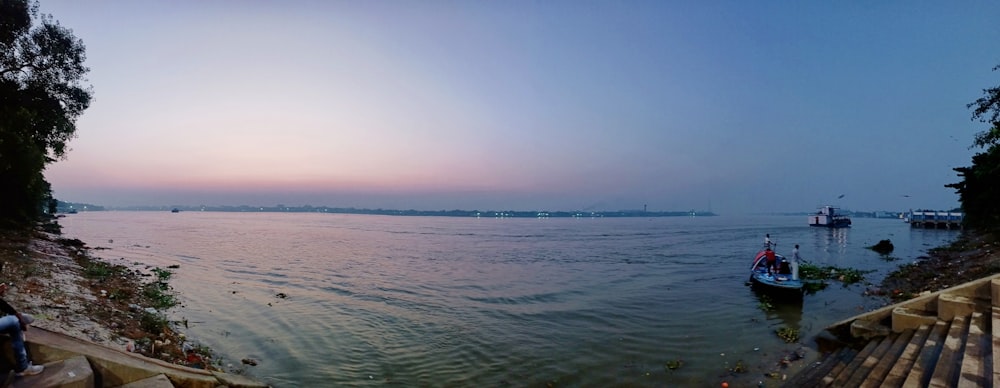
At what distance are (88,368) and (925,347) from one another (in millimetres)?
14164

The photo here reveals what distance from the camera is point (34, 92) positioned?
79.2ft

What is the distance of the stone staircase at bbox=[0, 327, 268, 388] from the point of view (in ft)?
19.2

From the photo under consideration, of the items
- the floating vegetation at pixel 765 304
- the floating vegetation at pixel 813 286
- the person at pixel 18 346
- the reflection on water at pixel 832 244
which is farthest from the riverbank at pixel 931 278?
the person at pixel 18 346

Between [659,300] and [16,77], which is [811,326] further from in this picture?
[16,77]

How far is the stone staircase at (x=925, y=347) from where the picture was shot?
21.5ft

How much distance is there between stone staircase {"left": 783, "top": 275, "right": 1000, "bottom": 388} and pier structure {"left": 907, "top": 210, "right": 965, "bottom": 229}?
9817 centimetres

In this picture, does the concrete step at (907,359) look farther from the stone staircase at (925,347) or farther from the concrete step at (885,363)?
the concrete step at (885,363)

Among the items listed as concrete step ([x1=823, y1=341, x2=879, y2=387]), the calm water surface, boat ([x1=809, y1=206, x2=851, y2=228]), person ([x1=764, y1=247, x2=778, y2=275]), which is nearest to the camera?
concrete step ([x1=823, y1=341, x2=879, y2=387])

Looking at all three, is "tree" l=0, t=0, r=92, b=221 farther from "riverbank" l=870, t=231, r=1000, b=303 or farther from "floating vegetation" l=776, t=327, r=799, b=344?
"riverbank" l=870, t=231, r=1000, b=303

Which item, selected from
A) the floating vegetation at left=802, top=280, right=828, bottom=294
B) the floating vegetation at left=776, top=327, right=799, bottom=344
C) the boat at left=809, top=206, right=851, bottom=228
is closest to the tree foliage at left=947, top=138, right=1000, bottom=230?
the floating vegetation at left=802, top=280, right=828, bottom=294

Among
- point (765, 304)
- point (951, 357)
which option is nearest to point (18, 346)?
point (951, 357)

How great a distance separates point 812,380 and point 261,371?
1265 centimetres

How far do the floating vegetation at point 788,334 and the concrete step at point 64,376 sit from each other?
53.6 ft

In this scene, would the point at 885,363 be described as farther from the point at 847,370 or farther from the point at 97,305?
the point at 97,305
